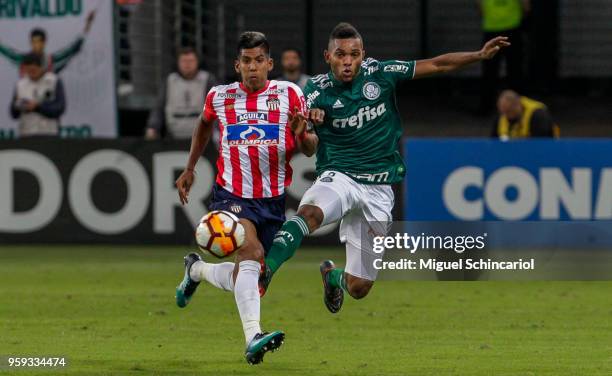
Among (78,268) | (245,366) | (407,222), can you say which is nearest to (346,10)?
(407,222)

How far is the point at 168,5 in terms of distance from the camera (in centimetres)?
2078

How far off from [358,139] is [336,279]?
41.8 inches

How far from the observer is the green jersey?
1029 centimetres

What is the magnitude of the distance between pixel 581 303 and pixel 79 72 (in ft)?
27.2

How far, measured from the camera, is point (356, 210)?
10375 millimetres

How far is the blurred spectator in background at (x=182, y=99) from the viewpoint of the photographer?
17094 mm

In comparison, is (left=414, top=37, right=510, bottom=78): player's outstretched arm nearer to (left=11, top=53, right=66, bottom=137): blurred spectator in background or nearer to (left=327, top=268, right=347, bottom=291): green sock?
(left=327, top=268, right=347, bottom=291): green sock

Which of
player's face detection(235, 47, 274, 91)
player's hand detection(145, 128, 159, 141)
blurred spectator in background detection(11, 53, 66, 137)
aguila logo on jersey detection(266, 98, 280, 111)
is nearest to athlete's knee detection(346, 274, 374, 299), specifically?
aguila logo on jersey detection(266, 98, 280, 111)

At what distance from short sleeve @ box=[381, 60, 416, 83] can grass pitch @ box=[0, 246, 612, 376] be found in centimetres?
179

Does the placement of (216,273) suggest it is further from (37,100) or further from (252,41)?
(37,100)

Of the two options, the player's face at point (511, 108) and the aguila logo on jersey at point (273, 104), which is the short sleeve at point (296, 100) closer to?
the aguila logo on jersey at point (273, 104)

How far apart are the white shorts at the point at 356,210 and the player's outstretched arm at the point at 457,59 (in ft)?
2.91

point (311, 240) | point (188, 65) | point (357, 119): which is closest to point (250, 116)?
point (357, 119)

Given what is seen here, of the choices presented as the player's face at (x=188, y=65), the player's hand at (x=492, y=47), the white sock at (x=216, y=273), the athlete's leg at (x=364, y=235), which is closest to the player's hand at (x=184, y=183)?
the white sock at (x=216, y=273)
